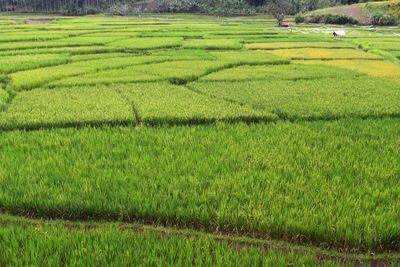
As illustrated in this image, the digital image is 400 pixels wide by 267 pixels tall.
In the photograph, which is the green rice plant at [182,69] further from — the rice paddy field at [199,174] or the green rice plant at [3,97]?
the green rice plant at [3,97]

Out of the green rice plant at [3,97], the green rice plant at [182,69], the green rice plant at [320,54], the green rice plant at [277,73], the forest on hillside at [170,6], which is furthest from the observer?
the forest on hillside at [170,6]

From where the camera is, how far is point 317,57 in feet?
55.2

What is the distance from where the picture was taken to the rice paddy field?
10.8 ft

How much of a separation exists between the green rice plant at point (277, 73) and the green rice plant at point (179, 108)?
8.11 ft

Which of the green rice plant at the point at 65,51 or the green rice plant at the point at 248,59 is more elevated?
the green rice plant at the point at 65,51

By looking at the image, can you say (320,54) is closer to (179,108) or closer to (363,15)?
(179,108)

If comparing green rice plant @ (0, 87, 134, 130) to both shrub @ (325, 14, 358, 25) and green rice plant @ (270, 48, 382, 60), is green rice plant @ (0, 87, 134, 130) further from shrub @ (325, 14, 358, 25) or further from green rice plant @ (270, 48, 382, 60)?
shrub @ (325, 14, 358, 25)

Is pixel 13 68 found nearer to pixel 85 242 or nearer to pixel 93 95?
pixel 93 95

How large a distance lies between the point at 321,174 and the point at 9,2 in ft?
257

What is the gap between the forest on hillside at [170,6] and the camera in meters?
63.8

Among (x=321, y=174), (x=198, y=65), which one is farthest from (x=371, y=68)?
(x=321, y=174)

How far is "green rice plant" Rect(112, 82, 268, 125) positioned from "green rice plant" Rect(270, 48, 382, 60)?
898cm

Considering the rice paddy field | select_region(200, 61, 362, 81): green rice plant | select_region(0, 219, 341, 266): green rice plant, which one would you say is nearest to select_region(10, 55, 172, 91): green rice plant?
the rice paddy field

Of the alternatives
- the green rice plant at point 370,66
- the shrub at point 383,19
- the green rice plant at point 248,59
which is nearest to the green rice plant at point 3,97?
the green rice plant at point 248,59
